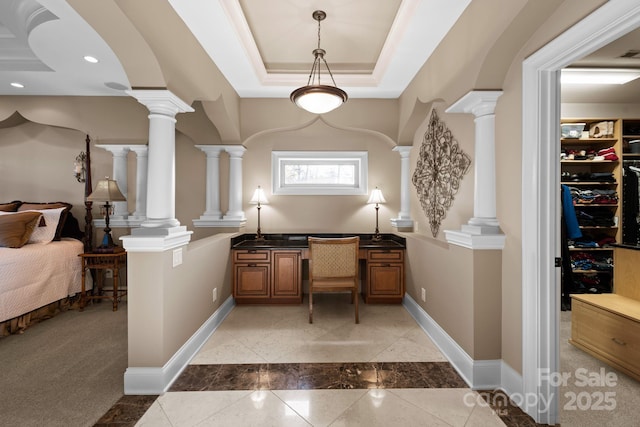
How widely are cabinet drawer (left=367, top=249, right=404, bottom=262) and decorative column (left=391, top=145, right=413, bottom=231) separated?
482mm

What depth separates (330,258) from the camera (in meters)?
2.99

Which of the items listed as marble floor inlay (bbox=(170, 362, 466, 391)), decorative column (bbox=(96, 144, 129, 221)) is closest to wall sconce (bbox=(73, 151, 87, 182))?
decorative column (bbox=(96, 144, 129, 221))

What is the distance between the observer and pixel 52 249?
3186 millimetres

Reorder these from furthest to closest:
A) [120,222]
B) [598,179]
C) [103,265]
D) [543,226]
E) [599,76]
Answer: [120,222] → [598,179] → [103,265] → [599,76] → [543,226]

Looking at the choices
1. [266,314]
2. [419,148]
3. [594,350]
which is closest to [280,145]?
[419,148]

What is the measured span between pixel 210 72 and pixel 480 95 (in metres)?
2.37

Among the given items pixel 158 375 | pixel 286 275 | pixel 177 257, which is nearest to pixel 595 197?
pixel 286 275

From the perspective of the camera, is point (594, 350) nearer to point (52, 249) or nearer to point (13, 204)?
point (52, 249)

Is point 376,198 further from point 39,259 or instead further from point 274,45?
point 39,259

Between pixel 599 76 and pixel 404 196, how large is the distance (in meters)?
2.28

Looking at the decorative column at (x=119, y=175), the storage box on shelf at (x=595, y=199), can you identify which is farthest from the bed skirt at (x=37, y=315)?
the storage box on shelf at (x=595, y=199)

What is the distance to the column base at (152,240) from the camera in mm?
1885

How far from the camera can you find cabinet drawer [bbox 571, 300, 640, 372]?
1.97m

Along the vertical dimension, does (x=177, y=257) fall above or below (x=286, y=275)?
above
